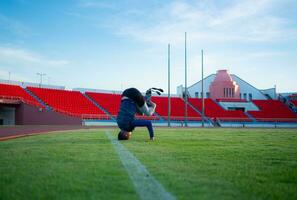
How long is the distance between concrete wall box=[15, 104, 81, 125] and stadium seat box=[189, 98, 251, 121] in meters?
20.4

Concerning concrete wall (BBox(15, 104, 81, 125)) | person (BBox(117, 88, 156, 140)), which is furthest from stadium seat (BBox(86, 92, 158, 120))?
person (BBox(117, 88, 156, 140))

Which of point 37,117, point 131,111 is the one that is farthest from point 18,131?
point 37,117

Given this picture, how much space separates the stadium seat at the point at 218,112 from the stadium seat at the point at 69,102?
16.1 metres

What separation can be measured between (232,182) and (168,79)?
3055 centimetres

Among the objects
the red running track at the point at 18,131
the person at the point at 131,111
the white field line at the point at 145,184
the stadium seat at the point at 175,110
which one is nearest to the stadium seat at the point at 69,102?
the stadium seat at the point at 175,110

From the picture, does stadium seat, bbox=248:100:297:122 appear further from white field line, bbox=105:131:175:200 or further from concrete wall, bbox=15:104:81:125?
white field line, bbox=105:131:175:200

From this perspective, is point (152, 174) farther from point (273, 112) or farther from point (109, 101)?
point (273, 112)

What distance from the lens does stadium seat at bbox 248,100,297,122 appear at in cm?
4397

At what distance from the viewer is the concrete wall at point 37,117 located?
26.4 meters

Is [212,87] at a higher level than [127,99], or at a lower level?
higher

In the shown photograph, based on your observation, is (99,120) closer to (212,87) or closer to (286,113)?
(212,87)

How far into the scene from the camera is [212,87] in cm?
5194

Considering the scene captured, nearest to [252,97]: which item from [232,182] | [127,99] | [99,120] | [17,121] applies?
[99,120]

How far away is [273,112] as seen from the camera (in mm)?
46812
